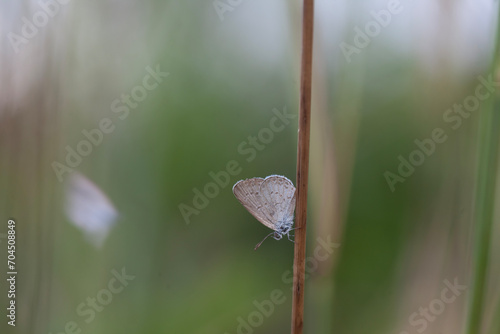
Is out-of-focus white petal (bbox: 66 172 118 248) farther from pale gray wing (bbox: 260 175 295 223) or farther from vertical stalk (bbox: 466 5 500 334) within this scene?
vertical stalk (bbox: 466 5 500 334)

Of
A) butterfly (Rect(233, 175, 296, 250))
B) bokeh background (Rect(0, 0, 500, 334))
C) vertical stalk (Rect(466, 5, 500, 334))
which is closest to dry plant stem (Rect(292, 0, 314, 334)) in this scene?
butterfly (Rect(233, 175, 296, 250))

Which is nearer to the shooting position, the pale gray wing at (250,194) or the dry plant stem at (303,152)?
the dry plant stem at (303,152)

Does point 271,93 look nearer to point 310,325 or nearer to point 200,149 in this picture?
point 200,149

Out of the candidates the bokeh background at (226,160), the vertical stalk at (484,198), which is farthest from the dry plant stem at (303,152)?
the vertical stalk at (484,198)

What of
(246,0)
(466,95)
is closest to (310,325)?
(466,95)

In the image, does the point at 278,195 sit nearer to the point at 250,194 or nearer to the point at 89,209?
the point at 250,194

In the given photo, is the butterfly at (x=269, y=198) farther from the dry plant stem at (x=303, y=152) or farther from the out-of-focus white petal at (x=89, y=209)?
the out-of-focus white petal at (x=89, y=209)
